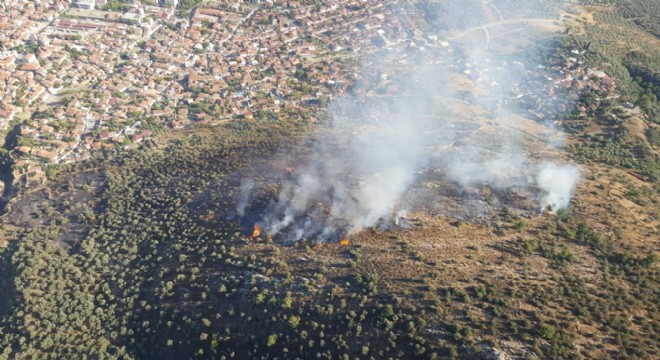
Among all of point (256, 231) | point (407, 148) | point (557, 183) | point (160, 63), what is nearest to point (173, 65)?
point (160, 63)

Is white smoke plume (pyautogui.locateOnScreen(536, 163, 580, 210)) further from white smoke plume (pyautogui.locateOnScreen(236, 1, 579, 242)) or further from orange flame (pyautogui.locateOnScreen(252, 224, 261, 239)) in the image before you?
orange flame (pyautogui.locateOnScreen(252, 224, 261, 239))

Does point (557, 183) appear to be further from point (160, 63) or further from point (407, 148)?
point (160, 63)

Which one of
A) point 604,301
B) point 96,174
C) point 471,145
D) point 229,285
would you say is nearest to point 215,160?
point 96,174

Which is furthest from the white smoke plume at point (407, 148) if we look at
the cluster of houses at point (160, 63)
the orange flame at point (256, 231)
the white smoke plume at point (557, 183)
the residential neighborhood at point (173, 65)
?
the cluster of houses at point (160, 63)

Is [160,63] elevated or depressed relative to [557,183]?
depressed

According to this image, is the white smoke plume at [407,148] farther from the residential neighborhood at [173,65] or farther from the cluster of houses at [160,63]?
the cluster of houses at [160,63]

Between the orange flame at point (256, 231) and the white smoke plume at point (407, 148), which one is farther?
the white smoke plume at point (407, 148)

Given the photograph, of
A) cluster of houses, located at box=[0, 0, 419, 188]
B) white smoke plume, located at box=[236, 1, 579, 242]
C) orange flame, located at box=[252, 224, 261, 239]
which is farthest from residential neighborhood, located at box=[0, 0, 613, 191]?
orange flame, located at box=[252, 224, 261, 239]

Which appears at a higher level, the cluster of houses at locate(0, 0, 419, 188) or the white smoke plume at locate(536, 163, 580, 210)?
the white smoke plume at locate(536, 163, 580, 210)

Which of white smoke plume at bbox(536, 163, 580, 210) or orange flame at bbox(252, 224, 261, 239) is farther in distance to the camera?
white smoke plume at bbox(536, 163, 580, 210)

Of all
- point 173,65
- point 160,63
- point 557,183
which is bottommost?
point 173,65

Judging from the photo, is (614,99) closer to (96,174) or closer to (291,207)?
(291,207)
